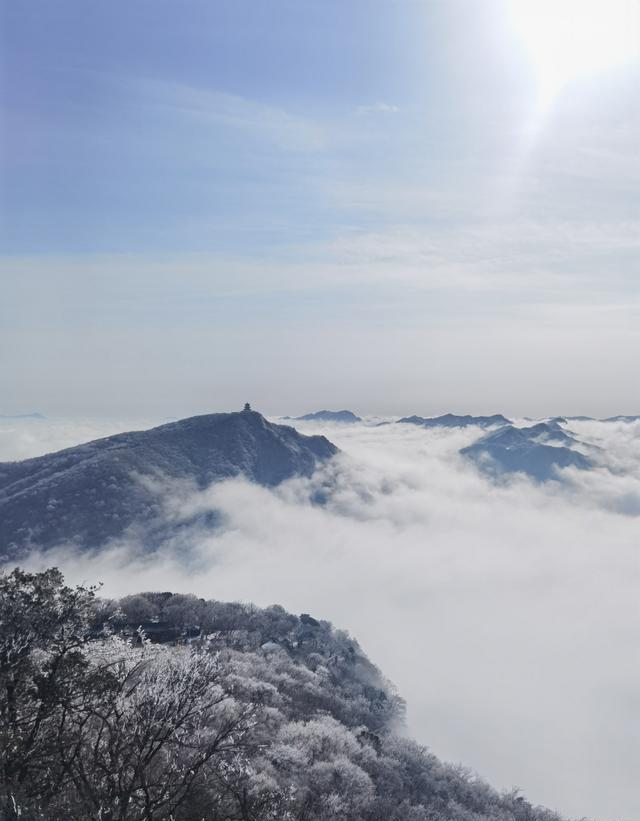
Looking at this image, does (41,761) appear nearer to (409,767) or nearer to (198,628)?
(409,767)

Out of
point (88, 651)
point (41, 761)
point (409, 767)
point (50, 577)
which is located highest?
point (50, 577)

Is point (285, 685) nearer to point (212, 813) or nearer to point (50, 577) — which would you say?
point (212, 813)

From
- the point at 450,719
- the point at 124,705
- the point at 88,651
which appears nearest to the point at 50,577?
the point at 88,651

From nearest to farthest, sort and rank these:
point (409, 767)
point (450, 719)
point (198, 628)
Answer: point (409, 767) < point (198, 628) < point (450, 719)

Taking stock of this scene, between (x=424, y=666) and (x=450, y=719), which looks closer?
(x=450, y=719)

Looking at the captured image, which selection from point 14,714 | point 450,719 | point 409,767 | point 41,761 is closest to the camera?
point 14,714

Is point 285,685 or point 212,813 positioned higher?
point 212,813
